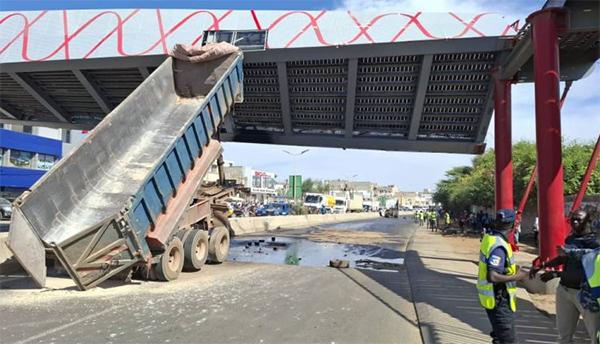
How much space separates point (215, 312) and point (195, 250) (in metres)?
3.57

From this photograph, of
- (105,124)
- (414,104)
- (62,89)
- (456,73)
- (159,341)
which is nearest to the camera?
(159,341)

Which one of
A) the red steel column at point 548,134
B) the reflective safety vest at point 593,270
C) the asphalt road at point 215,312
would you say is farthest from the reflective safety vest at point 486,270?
the red steel column at point 548,134

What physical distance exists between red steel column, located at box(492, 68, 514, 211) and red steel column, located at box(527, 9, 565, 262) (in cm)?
262

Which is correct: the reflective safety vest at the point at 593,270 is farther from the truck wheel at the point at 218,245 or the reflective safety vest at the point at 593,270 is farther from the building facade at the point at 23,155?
the building facade at the point at 23,155

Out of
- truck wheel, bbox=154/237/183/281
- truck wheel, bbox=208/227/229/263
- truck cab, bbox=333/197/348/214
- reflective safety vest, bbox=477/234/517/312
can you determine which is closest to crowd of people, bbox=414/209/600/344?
reflective safety vest, bbox=477/234/517/312

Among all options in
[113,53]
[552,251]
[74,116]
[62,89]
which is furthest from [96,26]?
[552,251]

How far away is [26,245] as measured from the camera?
6.63 m

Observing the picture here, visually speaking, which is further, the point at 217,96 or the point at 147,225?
the point at 217,96

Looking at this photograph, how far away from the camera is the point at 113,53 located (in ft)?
40.6

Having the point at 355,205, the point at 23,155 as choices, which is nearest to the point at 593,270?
the point at 23,155

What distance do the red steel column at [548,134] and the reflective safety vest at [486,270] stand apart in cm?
438

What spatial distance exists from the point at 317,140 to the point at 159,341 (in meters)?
10.5

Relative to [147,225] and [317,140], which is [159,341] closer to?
[147,225]

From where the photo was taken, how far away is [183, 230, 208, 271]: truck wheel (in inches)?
368
